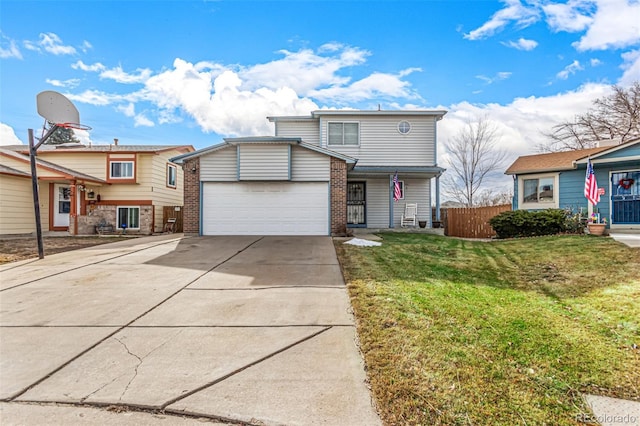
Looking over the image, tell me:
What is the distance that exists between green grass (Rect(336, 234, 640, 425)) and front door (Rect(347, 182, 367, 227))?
10.1 meters

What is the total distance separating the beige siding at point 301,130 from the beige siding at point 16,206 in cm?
1188

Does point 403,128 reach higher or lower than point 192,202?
higher

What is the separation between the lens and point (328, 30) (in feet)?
45.3

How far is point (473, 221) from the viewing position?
15.1 meters

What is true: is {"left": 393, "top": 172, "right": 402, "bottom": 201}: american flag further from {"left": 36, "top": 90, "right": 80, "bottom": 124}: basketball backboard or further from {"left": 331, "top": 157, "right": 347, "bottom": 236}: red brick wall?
{"left": 36, "top": 90, "right": 80, "bottom": 124}: basketball backboard

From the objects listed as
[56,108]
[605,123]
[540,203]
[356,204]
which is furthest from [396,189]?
[605,123]

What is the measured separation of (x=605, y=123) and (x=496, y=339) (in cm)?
2861

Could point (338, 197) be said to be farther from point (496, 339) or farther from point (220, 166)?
point (496, 339)

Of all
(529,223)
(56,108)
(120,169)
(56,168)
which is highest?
(56,108)

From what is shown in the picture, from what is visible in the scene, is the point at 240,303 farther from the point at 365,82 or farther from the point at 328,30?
the point at 365,82

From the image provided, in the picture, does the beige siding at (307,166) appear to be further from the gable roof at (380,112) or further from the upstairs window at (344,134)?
the gable roof at (380,112)

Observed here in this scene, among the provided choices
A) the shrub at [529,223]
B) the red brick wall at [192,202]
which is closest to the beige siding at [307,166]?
the red brick wall at [192,202]

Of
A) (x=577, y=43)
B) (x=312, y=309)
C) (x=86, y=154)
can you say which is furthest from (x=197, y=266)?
(x=577, y=43)

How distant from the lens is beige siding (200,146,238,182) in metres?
13.2
